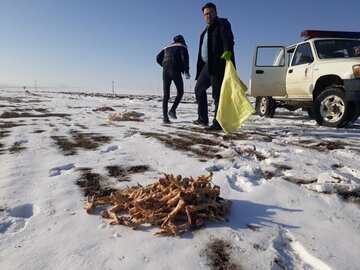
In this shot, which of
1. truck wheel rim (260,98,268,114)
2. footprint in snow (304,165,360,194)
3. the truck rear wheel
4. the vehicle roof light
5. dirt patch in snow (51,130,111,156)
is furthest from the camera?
truck wheel rim (260,98,268,114)

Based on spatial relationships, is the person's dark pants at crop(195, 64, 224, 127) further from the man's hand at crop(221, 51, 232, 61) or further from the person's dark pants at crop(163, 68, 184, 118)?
the person's dark pants at crop(163, 68, 184, 118)

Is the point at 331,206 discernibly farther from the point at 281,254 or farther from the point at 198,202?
the point at 198,202

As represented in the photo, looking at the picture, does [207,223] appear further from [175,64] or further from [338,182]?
[175,64]

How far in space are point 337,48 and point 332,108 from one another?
69.4 inches

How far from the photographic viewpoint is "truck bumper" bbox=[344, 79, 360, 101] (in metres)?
6.03

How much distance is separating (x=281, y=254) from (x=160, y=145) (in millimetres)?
2887

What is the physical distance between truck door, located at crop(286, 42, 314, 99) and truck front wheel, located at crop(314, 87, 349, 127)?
0.80 m

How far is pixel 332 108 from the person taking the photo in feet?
21.6

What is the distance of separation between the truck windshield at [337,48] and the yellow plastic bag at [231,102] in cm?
301

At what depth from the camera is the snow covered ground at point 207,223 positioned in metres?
→ 1.82

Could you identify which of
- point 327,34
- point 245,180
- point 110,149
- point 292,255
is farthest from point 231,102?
point 327,34

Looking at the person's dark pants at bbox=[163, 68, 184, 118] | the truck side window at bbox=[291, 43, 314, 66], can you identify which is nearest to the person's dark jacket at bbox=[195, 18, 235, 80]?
the person's dark pants at bbox=[163, 68, 184, 118]

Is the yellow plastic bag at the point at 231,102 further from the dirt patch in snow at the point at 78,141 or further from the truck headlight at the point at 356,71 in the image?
the truck headlight at the point at 356,71

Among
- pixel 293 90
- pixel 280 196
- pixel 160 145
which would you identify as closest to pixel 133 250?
pixel 280 196
